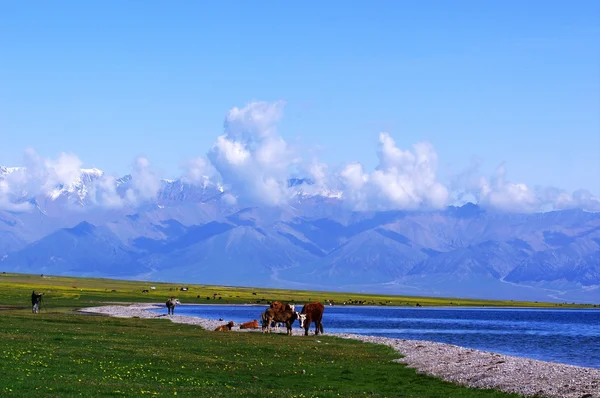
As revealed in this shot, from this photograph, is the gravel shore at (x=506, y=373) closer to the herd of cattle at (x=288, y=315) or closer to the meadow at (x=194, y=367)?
the meadow at (x=194, y=367)

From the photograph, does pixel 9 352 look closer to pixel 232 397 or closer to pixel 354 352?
pixel 232 397

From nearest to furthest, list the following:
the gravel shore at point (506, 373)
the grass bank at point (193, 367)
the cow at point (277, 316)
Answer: the grass bank at point (193, 367)
the gravel shore at point (506, 373)
the cow at point (277, 316)

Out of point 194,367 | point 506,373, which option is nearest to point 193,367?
point 194,367

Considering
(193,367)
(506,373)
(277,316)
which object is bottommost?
(193,367)

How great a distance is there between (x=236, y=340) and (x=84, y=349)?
15786mm

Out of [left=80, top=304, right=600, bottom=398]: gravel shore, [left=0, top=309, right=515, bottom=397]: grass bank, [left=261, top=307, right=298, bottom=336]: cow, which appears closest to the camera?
[left=0, top=309, right=515, bottom=397]: grass bank

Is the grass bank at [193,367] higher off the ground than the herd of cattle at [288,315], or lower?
lower

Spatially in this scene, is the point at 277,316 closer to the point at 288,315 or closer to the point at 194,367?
the point at 288,315

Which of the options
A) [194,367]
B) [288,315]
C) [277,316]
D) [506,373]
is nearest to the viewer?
[194,367]

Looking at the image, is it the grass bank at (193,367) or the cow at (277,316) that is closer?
the grass bank at (193,367)

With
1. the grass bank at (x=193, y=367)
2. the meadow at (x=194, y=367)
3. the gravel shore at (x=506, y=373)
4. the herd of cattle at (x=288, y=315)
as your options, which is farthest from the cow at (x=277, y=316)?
the gravel shore at (x=506, y=373)

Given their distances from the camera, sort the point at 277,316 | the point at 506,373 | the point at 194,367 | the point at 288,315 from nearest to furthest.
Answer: the point at 194,367
the point at 506,373
the point at 288,315
the point at 277,316

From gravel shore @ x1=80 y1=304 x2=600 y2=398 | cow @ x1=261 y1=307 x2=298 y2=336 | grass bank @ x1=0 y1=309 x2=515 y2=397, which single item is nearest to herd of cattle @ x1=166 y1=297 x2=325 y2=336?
cow @ x1=261 y1=307 x2=298 y2=336

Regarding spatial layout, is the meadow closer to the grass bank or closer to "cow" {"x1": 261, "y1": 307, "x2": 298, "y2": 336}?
the grass bank
